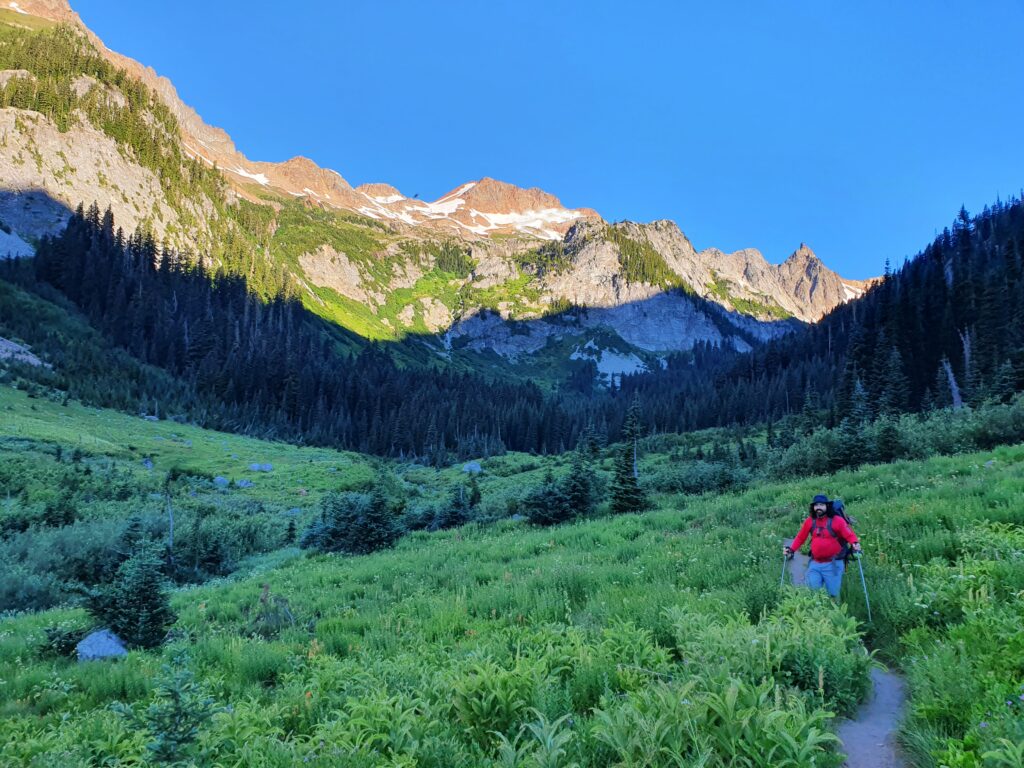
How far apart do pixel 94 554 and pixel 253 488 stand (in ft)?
80.8

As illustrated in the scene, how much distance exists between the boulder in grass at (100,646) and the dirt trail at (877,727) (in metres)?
10.1

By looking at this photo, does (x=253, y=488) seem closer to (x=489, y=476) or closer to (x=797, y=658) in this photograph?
(x=489, y=476)

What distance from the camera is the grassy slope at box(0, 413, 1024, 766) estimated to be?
3906 millimetres

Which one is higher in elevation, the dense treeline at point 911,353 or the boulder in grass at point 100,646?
the dense treeline at point 911,353

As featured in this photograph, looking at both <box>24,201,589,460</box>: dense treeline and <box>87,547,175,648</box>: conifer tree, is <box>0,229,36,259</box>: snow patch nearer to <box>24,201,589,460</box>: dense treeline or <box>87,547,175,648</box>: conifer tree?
<box>24,201,589,460</box>: dense treeline

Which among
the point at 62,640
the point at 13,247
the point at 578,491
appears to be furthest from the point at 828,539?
the point at 13,247

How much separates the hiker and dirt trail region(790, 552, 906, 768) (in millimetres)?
2309

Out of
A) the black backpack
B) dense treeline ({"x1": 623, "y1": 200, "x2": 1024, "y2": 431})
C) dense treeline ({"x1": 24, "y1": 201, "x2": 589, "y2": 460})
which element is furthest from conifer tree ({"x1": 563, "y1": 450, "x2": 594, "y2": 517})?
dense treeline ({"x1": 24, "y1": 201, "x2": 589, "y2": 460})

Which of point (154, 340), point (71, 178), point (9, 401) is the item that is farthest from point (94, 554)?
point (71, 178)

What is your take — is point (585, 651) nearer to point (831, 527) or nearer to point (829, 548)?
point (829, 548)

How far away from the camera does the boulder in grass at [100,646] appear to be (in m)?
8.02

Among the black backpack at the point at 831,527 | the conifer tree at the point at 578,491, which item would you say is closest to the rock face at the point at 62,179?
the conifer tree at the point at 578,491

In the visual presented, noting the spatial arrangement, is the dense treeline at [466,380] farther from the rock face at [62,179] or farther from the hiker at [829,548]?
the hiker at [829,548]

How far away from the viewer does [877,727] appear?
166 inches
